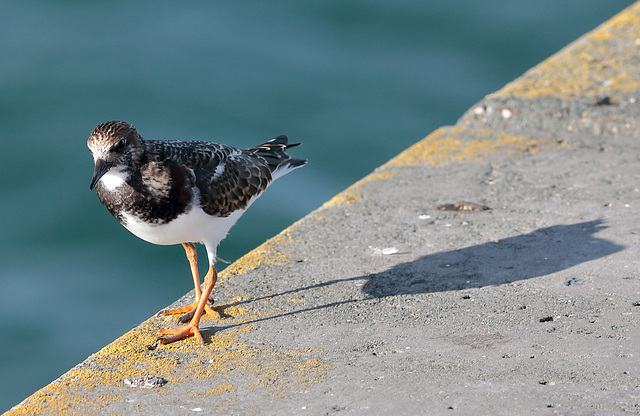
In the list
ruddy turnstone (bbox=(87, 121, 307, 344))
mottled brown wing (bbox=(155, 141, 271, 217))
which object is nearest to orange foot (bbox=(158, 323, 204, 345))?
ruddy turnstone (bbox=(87, 121, 307, 344))

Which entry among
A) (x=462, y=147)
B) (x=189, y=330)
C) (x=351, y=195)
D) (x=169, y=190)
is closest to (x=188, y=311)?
(x=189, y=330)

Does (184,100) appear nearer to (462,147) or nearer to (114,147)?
(462,147)

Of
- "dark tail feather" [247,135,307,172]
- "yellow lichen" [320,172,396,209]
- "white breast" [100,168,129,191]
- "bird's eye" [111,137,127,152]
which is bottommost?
"yellow lichen" [320,172,396,209]

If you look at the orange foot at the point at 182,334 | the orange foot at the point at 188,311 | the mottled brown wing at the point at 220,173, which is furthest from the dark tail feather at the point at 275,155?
the orange foot at the point at 182,334

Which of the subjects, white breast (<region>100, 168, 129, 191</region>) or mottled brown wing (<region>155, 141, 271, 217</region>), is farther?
mottled brown wing (<region>155, 141, 271, 217</region>)

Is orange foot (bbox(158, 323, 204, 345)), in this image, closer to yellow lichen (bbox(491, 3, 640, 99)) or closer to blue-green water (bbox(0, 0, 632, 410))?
blue-green water (bbox(0, 0, 632, 410))

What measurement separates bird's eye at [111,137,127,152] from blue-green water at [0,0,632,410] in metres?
2.67

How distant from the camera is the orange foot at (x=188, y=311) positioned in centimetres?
356

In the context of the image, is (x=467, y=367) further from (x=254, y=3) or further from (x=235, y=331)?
(x=254, y=3)

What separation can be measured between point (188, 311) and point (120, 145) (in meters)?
0.80

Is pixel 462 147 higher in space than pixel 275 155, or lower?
lower

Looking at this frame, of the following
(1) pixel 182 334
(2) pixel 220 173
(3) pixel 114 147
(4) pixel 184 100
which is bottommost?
(1) pixel 182 334

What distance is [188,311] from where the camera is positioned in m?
3.66

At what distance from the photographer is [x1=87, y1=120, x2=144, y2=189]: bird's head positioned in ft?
11.1
